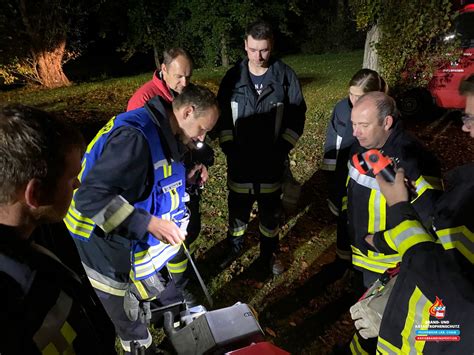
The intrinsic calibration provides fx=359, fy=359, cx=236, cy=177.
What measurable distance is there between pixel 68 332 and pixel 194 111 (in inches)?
59.9

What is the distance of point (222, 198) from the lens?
17.3 ft

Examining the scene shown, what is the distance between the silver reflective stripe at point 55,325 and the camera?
1046mm

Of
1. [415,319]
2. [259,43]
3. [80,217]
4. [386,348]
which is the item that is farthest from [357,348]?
[259,43]

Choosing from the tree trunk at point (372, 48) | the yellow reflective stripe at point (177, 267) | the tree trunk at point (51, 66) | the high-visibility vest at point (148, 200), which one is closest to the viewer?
the high-visibility vest at point (148, 200)

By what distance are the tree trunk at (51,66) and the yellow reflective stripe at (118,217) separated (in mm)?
14438

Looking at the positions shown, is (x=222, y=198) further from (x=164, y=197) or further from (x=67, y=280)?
(x=67, y=280)

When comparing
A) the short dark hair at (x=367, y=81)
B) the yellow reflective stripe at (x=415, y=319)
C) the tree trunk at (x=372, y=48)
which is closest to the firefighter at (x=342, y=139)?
the short dark hair at (x=367, y=81)

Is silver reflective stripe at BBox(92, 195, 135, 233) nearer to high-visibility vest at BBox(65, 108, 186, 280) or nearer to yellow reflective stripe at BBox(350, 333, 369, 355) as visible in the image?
high-visibility vest at BBox(65, 108, 186, 280)

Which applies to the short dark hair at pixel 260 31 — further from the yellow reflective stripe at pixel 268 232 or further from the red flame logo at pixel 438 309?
the red flame logo at pixel 438 309

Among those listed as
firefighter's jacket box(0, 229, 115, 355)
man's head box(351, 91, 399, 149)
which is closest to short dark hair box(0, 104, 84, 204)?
firefighter's jacket box(0, 229, 115, 355)

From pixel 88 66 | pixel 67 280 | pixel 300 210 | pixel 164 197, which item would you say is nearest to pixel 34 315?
pixel 67 280

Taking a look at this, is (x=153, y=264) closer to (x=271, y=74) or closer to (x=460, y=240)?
(x=460, y=240)

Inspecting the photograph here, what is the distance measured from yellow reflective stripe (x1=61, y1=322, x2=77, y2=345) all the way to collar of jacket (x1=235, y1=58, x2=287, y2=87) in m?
2.67

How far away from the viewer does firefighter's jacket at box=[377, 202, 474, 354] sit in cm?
139
